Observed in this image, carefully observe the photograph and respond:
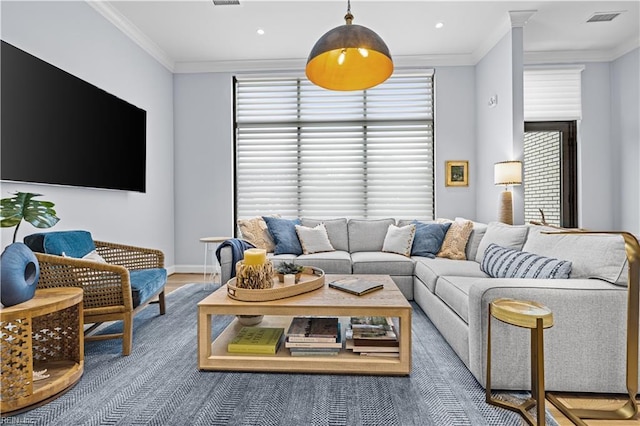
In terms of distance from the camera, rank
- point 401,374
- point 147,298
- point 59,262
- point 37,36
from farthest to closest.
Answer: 1. point 37,36
2. point 147,298
3. point 59,262
4. point 401,374

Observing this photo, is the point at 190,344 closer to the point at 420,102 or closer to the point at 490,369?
the point at 490,369

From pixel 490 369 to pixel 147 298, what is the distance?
2.19 metres

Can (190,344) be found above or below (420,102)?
below

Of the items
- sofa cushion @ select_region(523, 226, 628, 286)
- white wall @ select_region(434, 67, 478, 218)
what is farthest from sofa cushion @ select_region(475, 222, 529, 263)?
white wall @ select_region(434, 67, 478, 218)

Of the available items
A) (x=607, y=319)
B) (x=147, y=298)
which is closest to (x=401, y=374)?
(x=607, y=319)

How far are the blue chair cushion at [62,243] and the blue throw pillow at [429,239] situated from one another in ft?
9.69

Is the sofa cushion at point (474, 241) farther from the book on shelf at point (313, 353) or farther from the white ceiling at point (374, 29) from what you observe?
the white ceiling at point (374, 29)

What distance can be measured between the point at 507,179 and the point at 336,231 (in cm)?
187

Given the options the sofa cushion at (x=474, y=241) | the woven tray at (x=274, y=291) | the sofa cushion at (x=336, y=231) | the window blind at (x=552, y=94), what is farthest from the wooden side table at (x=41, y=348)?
the window blind at (x=552, y=94)

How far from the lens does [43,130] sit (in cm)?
259

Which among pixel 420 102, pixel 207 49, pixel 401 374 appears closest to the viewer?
pixel 401 374

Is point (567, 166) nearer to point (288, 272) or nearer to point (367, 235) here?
point (367, 235)

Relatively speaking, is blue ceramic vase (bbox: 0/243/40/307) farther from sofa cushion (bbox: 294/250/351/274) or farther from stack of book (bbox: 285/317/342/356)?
sofa cushion (bbox: 294/250/351/274)

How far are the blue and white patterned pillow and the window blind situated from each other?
9.38ft
